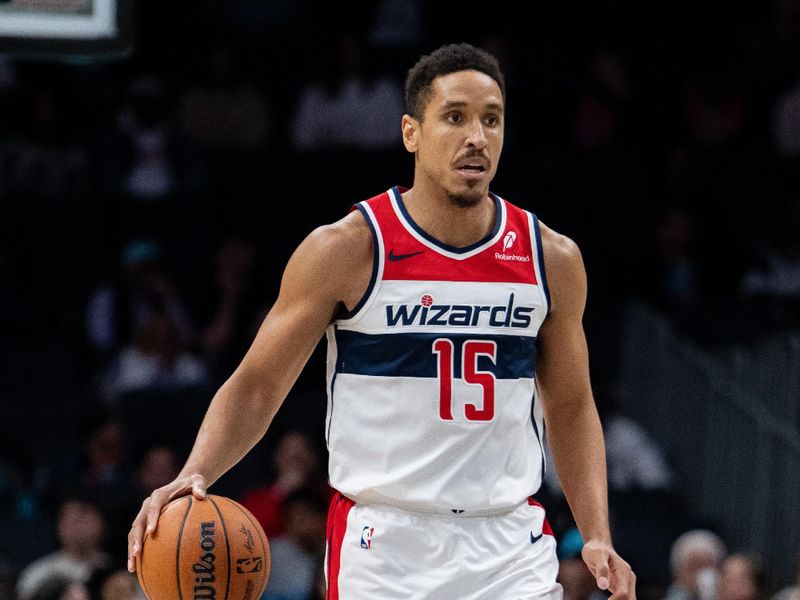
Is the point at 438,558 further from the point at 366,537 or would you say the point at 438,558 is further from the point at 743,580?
the point at 743,580

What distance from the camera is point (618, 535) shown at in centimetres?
934

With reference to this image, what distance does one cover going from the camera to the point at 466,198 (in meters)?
4.44

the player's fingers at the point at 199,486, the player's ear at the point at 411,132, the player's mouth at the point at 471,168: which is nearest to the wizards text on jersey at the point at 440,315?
the player's mouth at the point at 471,168

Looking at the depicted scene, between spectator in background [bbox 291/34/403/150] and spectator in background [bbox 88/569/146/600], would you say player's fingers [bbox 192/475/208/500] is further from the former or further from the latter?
spectator in background [bbox 291/34/403/150]

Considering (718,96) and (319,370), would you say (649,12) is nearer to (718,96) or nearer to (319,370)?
(718,96)

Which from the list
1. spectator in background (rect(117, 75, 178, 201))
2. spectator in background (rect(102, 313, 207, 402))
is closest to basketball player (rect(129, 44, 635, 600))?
spectator in background (rect(102, 313, 207, 402))

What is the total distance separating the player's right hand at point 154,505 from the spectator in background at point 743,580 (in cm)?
447

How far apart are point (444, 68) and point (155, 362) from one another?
5.92 meters

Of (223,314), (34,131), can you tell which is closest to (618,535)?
(223,314)

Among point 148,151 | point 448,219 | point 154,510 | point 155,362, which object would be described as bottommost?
point 155,362

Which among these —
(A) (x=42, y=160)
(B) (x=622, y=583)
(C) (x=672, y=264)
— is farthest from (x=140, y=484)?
(B) (x=622, y=583)

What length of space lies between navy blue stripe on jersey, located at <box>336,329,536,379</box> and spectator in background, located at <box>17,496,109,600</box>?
13.7ft

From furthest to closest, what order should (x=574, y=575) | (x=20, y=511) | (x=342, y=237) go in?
1. (x=20, y=511)
2. (x=574, y=575)
3. (x=342, y=237)

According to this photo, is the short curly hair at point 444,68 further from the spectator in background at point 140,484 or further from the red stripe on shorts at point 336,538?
the spectator in background at point 140,484
